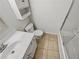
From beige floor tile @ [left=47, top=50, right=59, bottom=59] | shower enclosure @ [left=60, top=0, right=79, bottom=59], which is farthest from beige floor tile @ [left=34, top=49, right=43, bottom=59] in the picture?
shower enclosure @ [left=60, top=0, right=79, bottom=59]

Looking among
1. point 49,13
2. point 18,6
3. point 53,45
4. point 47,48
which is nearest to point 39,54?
point 47,48

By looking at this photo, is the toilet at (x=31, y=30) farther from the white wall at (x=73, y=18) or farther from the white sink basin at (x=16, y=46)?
the white wall at (x=73, y=18)

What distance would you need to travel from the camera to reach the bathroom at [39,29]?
108cm

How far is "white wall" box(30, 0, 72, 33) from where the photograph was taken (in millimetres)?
1658

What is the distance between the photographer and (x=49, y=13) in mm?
1838

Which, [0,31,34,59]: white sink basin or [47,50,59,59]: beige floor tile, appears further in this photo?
[47,50,59,59]: beige floor tile

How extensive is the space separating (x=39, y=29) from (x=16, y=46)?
1.19 metres

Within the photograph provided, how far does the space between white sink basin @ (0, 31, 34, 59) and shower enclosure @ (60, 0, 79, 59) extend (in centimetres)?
71

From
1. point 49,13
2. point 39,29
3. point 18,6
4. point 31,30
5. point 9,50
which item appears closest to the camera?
point 9,50

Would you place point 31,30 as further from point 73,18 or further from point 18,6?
point 73,18

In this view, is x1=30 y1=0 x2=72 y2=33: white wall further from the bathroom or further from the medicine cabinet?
the medicine cabinet

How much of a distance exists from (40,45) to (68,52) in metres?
0.81

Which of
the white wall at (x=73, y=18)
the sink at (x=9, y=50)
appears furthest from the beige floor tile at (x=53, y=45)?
the sink at (x=9, y=50)

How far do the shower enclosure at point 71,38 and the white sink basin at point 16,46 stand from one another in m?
0.71
